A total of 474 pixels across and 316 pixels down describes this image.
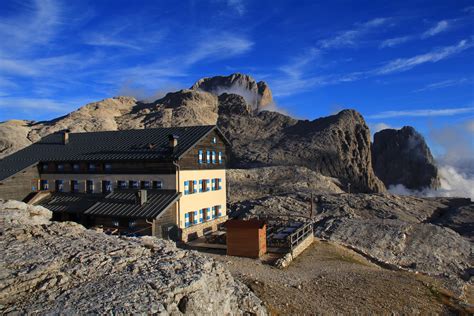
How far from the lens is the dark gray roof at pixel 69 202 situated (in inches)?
1221

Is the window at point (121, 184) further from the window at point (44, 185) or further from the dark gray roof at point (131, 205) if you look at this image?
the window at point (44, 185)

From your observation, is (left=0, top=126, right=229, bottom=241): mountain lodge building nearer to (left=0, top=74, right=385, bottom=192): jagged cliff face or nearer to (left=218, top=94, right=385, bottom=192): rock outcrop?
(left=0, top=74, right=385, bottom=192): jagged cliff face

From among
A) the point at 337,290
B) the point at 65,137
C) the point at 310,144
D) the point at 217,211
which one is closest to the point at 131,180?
the point at 217,211

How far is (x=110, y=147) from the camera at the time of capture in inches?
1337

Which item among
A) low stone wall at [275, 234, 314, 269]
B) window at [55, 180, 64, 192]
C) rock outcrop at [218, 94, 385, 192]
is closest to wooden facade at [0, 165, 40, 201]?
window at [55, 180, 64, 192]

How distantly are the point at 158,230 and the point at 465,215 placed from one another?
52551mm

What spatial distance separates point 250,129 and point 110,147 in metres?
110

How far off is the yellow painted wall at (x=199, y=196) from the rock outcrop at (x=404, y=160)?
129534 millimetres

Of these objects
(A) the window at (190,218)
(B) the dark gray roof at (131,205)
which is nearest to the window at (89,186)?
(B) the dark gray roof at (131,205)

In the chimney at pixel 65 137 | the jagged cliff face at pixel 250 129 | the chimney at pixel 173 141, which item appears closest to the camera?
the chimney at pixel 173 141

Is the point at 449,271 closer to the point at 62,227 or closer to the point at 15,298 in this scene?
the point at 62,227

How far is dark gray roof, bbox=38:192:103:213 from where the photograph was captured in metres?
31.0

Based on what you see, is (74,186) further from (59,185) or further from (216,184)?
(216,184)

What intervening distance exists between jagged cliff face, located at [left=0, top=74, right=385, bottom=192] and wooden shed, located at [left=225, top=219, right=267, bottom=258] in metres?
77.4
